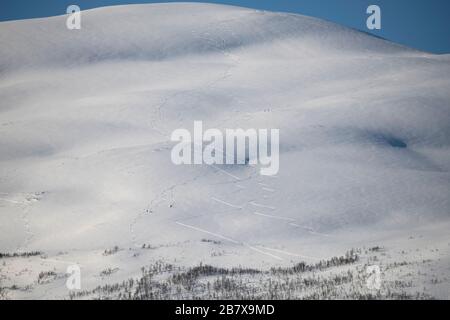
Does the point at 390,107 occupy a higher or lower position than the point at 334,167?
higher

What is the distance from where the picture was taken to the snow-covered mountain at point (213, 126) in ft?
80.9

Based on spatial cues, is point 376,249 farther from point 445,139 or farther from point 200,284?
point 445,139

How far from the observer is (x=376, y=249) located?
814 inches

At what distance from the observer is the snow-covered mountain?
24.7 m

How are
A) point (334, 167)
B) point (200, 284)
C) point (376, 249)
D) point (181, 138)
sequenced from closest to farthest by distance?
point (200, 284)
point (376, 249)
point (334, 167)
point (181, 138)

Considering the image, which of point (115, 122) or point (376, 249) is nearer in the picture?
point (376, 249)

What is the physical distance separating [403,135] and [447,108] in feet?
16.1

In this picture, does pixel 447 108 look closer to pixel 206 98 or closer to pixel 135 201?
pixel 206 98

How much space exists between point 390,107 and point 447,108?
3.40m

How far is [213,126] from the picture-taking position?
38.3 m
